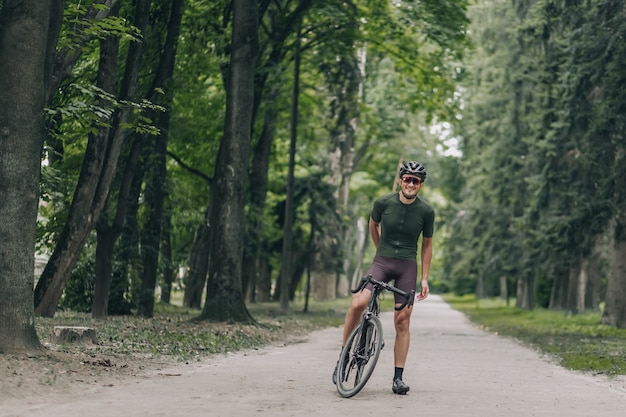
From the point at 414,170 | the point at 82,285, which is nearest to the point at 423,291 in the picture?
the point at 414,170

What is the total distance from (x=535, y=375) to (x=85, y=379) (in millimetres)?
5758

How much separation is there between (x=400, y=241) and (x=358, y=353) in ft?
3.71

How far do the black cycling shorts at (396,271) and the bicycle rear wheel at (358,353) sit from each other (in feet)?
1.48

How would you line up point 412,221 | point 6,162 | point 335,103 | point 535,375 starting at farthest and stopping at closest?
point 335,103
point 535,375
point 6,162
point 412,221

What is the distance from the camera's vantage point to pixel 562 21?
3108cm

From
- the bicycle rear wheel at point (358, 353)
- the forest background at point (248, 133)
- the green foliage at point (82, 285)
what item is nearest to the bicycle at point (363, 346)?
the bicycle rear wheel at point (358, 353)

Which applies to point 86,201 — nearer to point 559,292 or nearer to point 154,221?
point 154,221

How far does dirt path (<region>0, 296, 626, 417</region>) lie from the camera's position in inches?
359

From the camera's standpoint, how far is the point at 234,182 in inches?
890

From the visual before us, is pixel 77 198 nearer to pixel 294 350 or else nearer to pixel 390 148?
pixel 294 350

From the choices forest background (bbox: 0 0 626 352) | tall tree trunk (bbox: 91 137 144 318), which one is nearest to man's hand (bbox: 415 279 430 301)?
forest background (bbox: 0 0 626 352)

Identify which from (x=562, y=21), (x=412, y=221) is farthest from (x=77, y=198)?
(x=562, y=21)

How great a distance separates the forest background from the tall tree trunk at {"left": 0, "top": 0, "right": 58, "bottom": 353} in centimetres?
2

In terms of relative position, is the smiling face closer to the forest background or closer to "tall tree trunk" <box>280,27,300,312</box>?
the forest background
